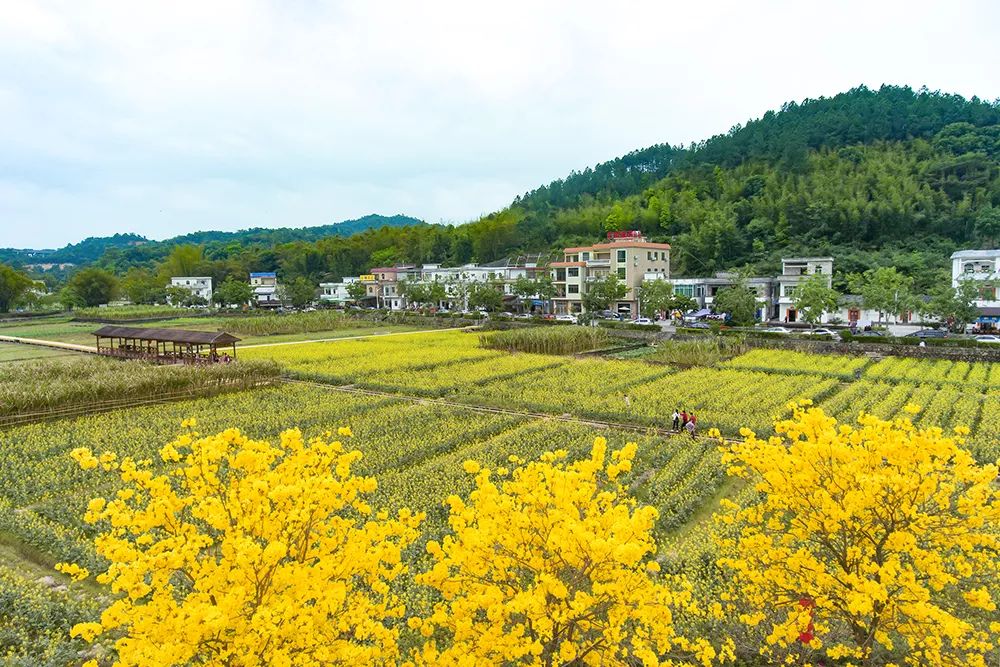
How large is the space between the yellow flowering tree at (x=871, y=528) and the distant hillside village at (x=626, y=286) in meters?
41.7

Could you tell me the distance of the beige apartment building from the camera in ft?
203

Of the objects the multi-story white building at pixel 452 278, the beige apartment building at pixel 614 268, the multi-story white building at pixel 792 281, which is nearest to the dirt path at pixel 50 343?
the multi-story white building at pixel 452 278

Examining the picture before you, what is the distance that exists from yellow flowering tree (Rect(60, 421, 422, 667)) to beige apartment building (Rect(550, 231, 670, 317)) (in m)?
54.6

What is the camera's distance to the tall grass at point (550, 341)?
40312 millimetres

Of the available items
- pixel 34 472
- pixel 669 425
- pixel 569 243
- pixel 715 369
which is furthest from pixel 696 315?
pixel 34 472

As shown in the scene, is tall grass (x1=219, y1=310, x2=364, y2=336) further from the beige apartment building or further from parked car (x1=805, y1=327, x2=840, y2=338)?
parked car (x1=805, y1=327, x2=840, y2=338)

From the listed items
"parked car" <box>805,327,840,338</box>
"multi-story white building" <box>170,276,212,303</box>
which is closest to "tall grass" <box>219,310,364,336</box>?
"parked car" <box>805,327,840,338</box>

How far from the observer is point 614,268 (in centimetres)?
6244

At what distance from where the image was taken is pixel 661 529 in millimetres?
12531

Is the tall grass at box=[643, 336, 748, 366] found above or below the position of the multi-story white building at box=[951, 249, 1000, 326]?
below

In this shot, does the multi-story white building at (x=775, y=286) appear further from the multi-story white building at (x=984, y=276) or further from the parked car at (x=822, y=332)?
the multi-story white building at (x=984, y=276)

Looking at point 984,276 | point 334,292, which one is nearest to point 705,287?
point 984,276

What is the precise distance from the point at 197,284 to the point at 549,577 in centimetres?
11451

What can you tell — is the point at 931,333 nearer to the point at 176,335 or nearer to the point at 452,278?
the point at 176,335
